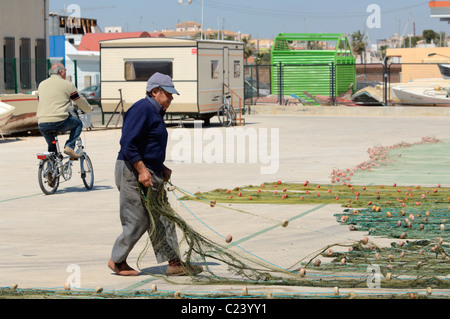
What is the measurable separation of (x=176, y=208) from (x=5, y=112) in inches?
552

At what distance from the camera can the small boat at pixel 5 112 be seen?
23656 mm

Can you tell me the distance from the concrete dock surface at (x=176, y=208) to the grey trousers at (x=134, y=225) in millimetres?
250

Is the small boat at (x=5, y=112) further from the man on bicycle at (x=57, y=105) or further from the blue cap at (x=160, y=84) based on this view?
the blue cap at (x=160, y=84)

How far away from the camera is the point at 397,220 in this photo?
10.3 meters

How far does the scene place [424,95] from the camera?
40.8 metres

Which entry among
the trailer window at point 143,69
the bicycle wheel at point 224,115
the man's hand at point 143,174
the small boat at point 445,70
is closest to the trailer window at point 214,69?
the bicycle wheel at point 224,115

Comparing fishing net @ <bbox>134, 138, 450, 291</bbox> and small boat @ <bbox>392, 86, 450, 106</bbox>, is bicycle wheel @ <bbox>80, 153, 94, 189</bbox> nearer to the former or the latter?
fishing net @ <bbox>134, 138, 450, 291</bbox>

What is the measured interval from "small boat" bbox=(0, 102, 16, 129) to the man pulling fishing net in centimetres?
1693

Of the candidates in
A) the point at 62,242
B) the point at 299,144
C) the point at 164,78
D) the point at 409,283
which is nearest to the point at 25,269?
the point at 62,242

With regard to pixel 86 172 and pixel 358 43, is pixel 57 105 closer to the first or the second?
pixel 86 172

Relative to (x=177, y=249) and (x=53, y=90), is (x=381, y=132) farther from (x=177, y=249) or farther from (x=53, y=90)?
(x=177, y=249)

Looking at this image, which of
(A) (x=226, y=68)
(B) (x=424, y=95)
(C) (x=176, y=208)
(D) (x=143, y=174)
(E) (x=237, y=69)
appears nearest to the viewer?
(D) (x=143, y=174)

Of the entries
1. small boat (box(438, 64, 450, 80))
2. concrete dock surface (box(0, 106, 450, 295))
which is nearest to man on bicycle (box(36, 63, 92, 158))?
concrete dock surface (box(0, 106, 450, 295))

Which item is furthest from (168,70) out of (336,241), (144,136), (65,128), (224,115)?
(144,136)
